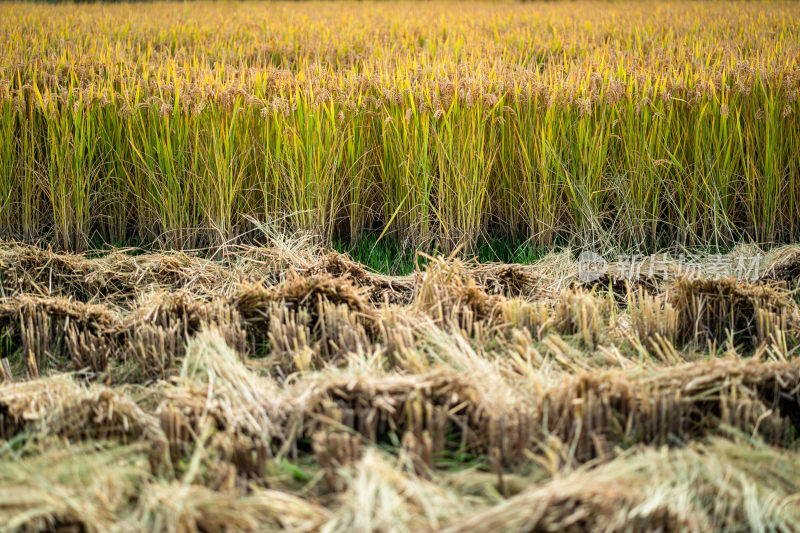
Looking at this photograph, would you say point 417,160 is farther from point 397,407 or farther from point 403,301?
point 397,407

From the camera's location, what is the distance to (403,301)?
2246mm

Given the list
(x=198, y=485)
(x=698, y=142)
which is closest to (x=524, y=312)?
(x=198, y=485)

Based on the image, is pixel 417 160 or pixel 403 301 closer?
pixel 403 301

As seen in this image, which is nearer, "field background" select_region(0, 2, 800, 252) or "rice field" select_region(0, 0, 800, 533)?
"rice field" select_region(0, 0, 800, 533)

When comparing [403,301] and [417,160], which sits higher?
[417,160]

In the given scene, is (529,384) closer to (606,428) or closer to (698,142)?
(606,428)

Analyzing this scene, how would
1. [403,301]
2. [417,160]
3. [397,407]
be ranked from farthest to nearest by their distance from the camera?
[417,160], [403,301], [397,407]

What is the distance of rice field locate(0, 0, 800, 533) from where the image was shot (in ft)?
4.20

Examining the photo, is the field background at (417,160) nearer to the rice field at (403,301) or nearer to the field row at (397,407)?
the rice field at (403,301)

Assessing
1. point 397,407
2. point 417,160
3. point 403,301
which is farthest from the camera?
point 417,160

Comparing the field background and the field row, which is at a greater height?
the field background

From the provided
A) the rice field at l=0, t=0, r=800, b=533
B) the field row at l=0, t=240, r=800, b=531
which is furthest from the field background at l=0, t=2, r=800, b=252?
the field row at l=0, t=240, r=800, b=531

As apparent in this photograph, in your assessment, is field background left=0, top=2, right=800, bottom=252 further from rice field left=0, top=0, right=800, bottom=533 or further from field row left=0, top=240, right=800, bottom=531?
field row left=0, top=240, right=800, bottom=531

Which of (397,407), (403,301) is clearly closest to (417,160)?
(403,301)
